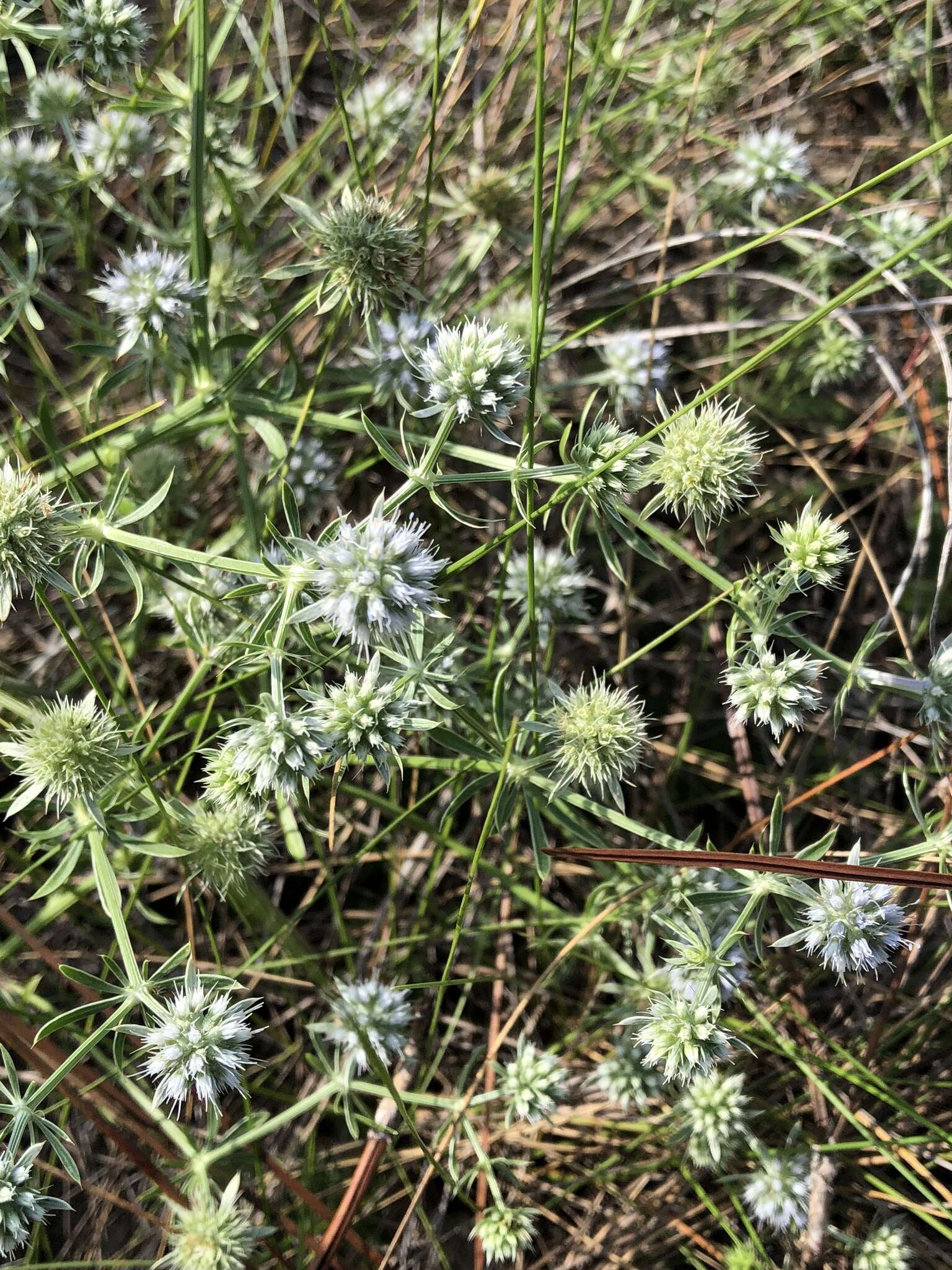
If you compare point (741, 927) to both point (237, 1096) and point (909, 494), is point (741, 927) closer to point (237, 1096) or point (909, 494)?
point (237, 1096)

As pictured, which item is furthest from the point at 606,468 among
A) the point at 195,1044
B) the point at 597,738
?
the point at 195,1044

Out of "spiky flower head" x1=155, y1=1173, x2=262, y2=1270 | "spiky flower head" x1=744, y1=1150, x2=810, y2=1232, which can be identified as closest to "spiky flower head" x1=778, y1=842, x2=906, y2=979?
"spiky flower head" x1=744, y1=1150, x2=810, y2=1232

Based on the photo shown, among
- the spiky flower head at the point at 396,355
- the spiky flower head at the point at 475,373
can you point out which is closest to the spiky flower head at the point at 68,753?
the spiky flower head at the point at 475,373

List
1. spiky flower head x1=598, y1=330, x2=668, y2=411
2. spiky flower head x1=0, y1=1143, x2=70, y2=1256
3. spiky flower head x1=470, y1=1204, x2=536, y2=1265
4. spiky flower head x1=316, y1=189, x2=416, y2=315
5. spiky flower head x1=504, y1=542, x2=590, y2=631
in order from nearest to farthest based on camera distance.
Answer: spiky flower head x1=0, y1=1143, x2=70, y2=1256, spiky flower head x1=316, y1=189, x2=416, y2=315, spiky flower head x1=470, y1=1204, x2=536, y2=1265, spiky flower head x1=504, y1=542, x2=590, y2=631, spiky flower head x1=598, y1=330, x2=668, y2=411

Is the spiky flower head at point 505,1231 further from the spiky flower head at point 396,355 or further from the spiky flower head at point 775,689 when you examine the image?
the spiky flower head at point 396,355

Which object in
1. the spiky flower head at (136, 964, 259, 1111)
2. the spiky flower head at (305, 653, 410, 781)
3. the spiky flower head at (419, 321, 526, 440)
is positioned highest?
the spiky flower head at (419, 321, 526, 440)

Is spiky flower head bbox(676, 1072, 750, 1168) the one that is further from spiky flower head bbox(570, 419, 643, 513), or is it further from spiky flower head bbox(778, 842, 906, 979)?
spiky flower head bbox(570, 419, 643, 513)
